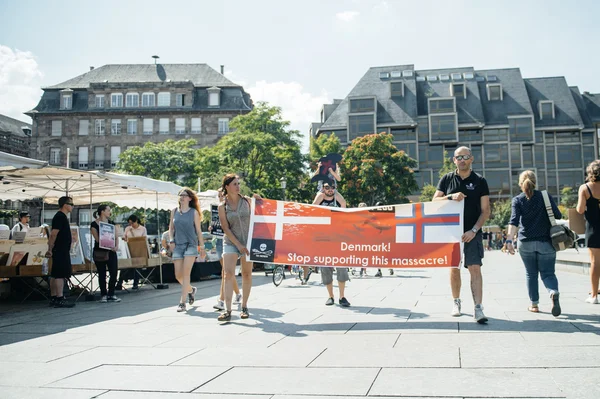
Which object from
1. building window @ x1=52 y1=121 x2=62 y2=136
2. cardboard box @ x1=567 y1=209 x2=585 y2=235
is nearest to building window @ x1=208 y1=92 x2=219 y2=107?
building window @ x1=52 y1=121 x2=62 y2=136

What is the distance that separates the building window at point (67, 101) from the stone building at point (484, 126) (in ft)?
98.2

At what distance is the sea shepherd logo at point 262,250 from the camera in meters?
7.61

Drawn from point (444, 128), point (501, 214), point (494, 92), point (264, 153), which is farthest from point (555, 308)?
point (494, 92)

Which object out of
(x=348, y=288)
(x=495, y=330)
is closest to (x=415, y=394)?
(x=495, y=330)

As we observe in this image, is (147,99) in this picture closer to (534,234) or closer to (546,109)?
(546,109)

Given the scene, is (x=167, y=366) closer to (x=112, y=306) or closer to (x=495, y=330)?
(x=495, y=330)

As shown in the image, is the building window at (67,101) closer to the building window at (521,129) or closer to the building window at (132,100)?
the building window at (132,100)

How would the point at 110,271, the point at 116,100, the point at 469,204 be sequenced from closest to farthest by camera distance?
the point at 469,204 → the point at 110,271 → the point at 116,100

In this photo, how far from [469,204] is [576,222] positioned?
87.1 inches

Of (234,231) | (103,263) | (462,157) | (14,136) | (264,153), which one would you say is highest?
(14,136)

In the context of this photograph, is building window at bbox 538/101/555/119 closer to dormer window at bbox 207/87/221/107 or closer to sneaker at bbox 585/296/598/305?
dormer window at bbox 207/87/221/107

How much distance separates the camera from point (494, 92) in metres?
72.4

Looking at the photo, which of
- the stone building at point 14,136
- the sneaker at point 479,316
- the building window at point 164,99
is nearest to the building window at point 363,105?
the building window at point 164,99

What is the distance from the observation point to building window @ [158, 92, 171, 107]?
64.6m
